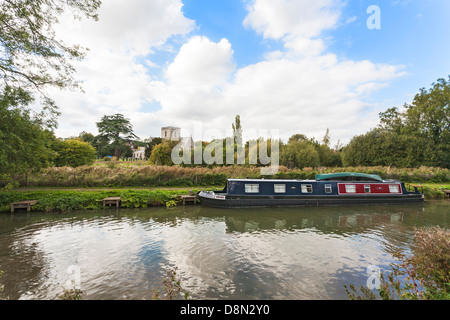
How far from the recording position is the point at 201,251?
8.30 metres

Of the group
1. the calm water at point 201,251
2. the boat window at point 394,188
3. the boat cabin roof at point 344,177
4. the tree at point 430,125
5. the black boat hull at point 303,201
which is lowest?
the calm water at point 201,251

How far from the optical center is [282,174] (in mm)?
25156

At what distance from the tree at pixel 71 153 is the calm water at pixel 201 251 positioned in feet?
62.5

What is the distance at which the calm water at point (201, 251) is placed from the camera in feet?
19.4

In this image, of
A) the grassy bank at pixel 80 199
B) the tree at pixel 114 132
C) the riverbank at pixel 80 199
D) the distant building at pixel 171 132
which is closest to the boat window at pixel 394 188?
the riverbank at pixel 80 199

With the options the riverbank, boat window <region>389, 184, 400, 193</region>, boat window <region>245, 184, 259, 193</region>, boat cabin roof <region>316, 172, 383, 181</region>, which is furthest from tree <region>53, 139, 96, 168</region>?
boat window <region>389, 184, 400, 193</region>

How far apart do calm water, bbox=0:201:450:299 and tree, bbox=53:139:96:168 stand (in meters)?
19.0

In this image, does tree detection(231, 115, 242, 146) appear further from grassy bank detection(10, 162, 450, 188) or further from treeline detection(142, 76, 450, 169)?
grassy bank detection(10, 162, 450, 188)

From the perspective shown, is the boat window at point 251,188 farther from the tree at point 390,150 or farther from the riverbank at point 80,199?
the tree at point 390,150

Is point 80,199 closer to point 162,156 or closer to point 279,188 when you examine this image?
point 279,188

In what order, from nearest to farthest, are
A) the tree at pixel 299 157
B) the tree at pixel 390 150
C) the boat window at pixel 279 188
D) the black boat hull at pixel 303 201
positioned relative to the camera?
the black boat hull at pixel 303 201 → the boat window at pixel 279 188 → the tree at pixel 390 150 → the tree at pixel 299 157

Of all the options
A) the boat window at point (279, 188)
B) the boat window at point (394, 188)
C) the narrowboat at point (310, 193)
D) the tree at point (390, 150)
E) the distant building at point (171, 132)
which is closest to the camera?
the narrowboat at point (310, 193)
